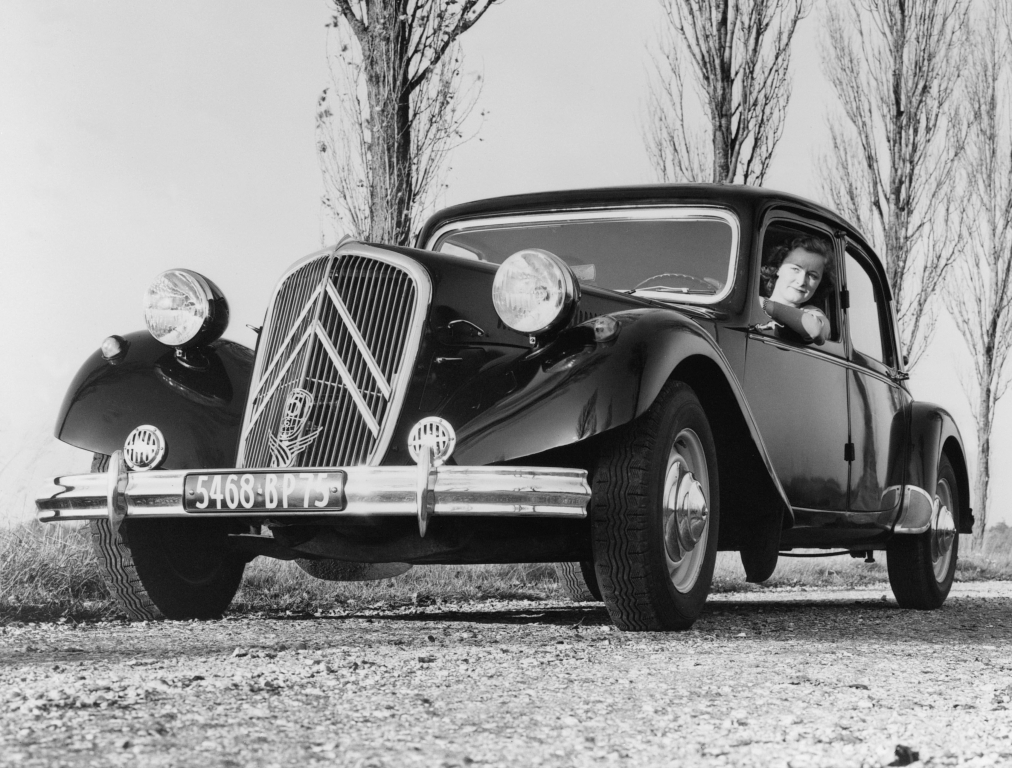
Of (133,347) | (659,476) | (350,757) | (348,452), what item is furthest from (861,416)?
(350,757)

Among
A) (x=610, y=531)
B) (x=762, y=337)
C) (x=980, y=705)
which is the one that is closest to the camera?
(x=980, y=705)

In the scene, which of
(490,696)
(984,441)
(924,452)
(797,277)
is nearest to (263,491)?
(490,696)

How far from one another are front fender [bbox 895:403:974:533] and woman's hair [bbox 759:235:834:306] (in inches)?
46.3

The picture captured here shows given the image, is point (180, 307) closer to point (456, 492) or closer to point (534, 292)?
point (534, 292)

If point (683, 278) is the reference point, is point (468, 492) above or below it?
below

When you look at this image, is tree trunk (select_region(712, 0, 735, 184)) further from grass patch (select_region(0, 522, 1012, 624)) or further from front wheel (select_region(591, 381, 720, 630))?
front wheel (select_region(591, 381, 720, 630))

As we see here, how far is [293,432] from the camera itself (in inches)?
164

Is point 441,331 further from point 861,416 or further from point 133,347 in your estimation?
point 861,416

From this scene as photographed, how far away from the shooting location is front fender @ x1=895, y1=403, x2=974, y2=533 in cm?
638

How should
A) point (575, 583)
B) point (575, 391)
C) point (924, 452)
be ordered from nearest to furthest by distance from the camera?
point (575, 391) → point (924, 452) → point (575, 583)

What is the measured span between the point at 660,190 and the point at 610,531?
2.03 meters

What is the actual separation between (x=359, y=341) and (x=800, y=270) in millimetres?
2333

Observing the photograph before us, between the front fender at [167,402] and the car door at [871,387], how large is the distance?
286 centimetres

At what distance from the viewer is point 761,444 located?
4668 mm
